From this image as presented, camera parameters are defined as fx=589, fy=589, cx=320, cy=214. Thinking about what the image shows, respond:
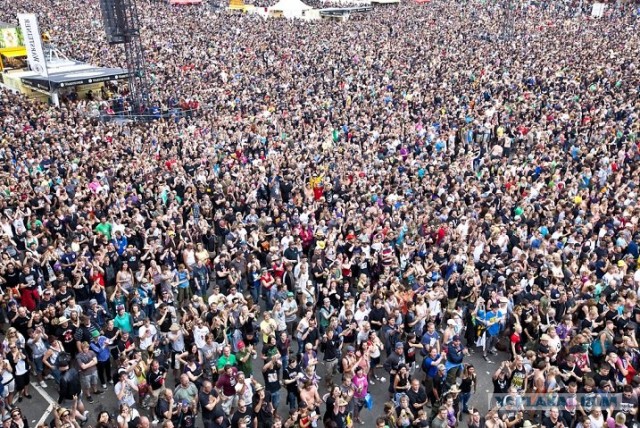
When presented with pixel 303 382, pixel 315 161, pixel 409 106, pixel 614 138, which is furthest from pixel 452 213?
pixel 409 106

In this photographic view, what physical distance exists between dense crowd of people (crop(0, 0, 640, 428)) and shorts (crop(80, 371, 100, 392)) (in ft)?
0.21

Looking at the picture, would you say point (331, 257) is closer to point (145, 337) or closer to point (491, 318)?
point (491, 318)

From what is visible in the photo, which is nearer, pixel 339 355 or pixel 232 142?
pixel 339 355

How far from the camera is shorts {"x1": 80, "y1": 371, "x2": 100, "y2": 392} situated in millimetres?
7723

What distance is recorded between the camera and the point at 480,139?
17797mm

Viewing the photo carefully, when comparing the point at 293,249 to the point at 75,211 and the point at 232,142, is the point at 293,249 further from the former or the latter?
the point at 232,142

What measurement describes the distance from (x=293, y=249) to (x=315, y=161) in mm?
4958

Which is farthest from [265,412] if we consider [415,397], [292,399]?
[415,397]

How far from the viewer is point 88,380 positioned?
776cm

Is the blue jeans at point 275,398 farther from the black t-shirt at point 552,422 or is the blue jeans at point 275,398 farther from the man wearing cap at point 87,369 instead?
the black t-shirt at point 552,422

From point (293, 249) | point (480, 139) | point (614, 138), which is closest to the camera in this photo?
point (293, 249)

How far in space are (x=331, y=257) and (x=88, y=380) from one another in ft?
14.2

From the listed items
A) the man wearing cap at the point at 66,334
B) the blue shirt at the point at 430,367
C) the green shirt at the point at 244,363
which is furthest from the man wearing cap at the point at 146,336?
the blue shirt at the point at 430,367

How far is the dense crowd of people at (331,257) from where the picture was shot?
738 cm
